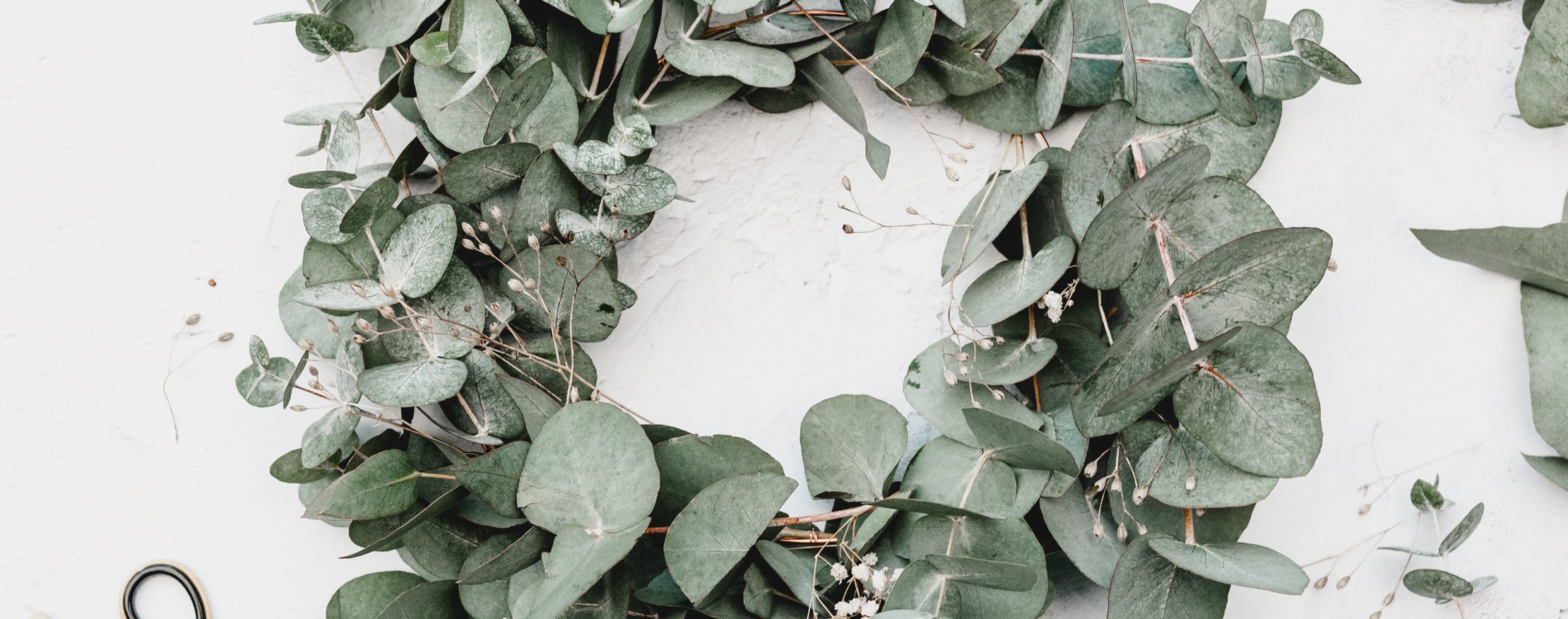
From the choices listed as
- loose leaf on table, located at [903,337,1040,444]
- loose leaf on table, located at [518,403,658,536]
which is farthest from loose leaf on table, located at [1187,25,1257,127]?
loose leaf on table, located at [518,403,658,536]

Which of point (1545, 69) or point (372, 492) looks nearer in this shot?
point (372, 492)

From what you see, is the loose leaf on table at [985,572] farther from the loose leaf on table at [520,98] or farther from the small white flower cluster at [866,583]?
the loose leaf on table at [520,98]

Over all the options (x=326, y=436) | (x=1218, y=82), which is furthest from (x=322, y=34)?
(x=1218, y=82)

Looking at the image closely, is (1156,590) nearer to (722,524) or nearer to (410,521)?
(722,524)

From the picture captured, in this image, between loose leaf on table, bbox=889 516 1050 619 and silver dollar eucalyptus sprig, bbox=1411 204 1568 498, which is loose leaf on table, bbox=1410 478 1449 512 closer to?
silver dollar eucalyptus sprig, bbox=1411 204 1568 498

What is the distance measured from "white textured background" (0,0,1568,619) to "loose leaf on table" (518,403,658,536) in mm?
102

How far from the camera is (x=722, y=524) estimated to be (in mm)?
603

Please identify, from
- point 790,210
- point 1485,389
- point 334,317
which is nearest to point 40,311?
point 334,317

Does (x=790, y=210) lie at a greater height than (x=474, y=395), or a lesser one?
greater

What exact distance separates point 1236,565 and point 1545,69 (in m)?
0.45

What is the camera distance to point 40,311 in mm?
688

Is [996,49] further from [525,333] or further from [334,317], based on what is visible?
[334,317]

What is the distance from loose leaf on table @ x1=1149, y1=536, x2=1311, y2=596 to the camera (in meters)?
0.59

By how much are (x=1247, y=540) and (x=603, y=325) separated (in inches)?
19.6
